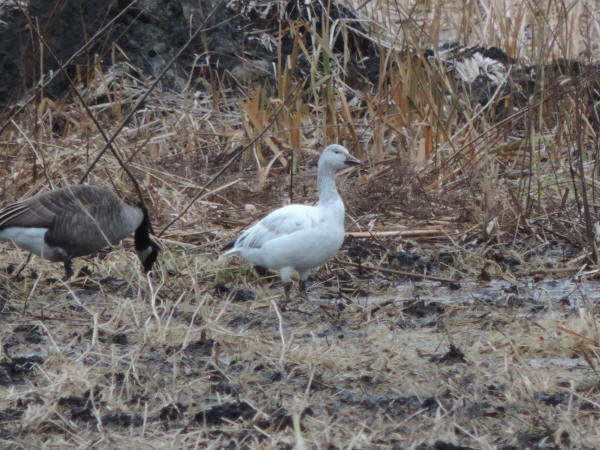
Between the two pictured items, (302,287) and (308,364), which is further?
(302,287)

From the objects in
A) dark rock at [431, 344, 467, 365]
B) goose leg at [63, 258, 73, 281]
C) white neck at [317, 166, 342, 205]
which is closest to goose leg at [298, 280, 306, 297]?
white neck at [317, 166, 342, 205]

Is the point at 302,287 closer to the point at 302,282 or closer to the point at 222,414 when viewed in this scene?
the point at 302,282

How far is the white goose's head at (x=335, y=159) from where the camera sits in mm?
5590

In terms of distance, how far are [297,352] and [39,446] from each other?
1256 mm

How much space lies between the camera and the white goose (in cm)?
520

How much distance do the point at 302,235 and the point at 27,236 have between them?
181 centimetres

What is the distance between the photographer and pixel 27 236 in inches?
229

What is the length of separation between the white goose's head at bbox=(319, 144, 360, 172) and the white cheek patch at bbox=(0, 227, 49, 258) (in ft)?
5.85

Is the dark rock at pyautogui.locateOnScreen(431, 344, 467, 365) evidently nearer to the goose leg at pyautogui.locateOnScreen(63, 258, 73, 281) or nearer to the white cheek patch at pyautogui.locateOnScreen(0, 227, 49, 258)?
the goose leg at pyautogui.locateOnScreen(63, 258, 73, 281)

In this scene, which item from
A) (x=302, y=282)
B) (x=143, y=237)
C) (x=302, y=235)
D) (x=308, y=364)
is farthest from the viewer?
(x=143, y=237)

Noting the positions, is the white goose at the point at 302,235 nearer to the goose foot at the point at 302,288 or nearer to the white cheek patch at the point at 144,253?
the goose foot at the point at 302,288

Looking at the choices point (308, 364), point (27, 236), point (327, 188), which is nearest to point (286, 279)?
point (327, 188)

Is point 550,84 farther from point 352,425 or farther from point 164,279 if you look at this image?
point 352,425

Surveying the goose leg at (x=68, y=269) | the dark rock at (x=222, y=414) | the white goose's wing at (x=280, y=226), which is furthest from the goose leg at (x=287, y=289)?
the dark rock at (x=222, y=414)
